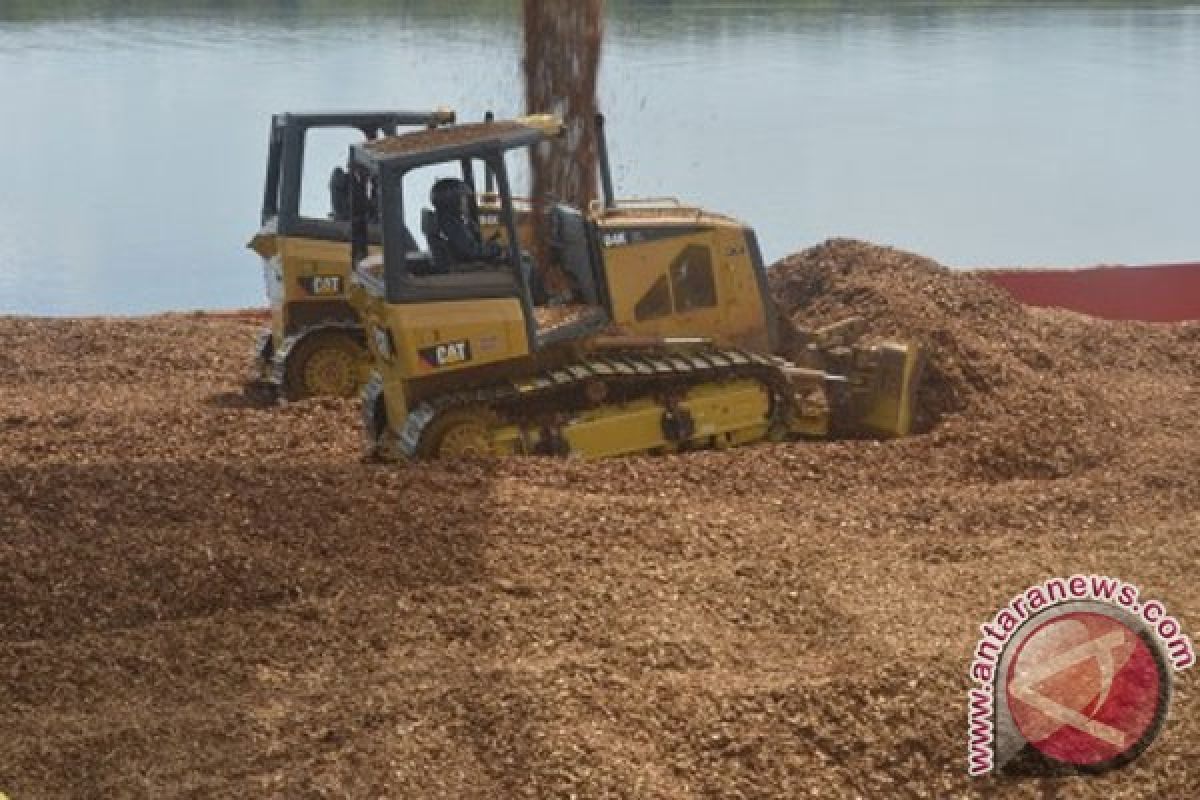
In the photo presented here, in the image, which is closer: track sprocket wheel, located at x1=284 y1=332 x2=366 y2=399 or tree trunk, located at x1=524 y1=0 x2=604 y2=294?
track sprocket wheel, located at x1=284 y1=332 x2=366 y2=399

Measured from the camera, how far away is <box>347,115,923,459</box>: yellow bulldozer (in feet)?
26.6

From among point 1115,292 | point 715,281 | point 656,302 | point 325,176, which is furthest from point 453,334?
point 325,176

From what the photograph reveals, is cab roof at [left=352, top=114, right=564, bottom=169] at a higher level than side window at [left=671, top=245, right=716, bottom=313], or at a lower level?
higher

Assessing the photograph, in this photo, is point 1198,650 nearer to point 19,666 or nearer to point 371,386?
point 19,666

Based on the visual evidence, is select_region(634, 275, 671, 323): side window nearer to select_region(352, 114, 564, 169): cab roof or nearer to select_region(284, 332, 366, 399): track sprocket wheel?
select_region(352, 114, 564, 169): cab roof

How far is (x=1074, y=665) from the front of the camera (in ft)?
16.3

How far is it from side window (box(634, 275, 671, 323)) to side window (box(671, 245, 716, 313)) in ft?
0.13

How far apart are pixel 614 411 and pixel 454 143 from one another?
1385mm

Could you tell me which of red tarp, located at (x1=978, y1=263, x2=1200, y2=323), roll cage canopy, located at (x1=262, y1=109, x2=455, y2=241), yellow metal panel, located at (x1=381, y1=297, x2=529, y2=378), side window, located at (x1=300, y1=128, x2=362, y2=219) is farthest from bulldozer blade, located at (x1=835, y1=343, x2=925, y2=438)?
red tarp, located at (x1=978, y1=263, x2=1200, y2=323)

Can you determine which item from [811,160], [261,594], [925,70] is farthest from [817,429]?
[925,70]

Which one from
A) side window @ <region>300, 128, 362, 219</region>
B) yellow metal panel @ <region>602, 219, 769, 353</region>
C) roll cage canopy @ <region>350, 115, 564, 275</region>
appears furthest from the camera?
side window @ <region>300, 128, 362, 219</region>

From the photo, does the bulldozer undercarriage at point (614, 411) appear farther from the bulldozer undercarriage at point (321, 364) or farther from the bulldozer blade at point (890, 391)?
the bulldozer undercarriage at point (321, 364)

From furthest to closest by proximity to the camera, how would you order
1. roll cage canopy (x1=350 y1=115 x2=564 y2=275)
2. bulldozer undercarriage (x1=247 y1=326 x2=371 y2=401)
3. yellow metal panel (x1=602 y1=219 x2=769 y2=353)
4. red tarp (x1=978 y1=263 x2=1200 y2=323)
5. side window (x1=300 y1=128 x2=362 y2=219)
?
red tarp (x1=978 y1=263 x2=1200 y2=323), side window (x1=300 y1=128 x2=362 y2=219), bulldozer undercarriage (x1=247 y1=326 x2=371 y2=401), yellow metal panel (x1=602 y1=219 x2=769 y2=353), roll cage canopy (x1=350 y1=115 x2=564 y2=275)

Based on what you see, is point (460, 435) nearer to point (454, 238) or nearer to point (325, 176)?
point (454, 238)
